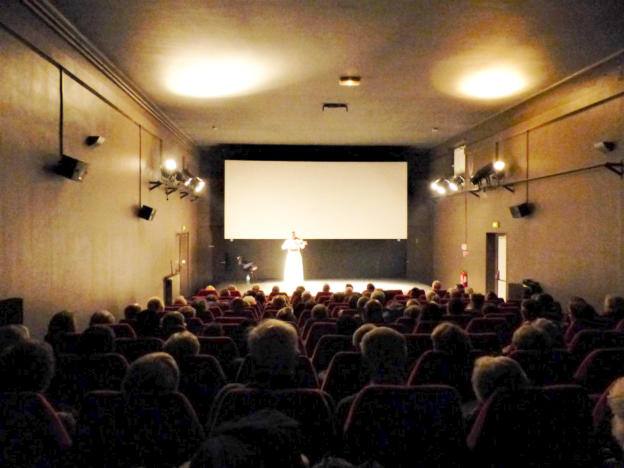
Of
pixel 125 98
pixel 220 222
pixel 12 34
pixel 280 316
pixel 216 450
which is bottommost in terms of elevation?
pixel 280 316

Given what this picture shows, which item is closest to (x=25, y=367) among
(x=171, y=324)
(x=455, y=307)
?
(x=171, y=324)

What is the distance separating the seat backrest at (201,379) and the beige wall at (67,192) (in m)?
2.23

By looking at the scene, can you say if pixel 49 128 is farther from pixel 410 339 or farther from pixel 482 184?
pixel 482 184

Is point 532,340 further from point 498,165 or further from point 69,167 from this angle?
point 498,165

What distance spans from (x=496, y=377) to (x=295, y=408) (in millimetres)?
827

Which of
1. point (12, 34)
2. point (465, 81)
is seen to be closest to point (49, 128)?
point (12, 34)

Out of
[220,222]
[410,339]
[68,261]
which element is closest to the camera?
[410,339]

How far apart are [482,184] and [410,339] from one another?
7.56 m

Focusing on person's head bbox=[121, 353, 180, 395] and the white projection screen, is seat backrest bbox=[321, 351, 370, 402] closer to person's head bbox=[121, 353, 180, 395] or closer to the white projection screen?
person's head bbox=[121, 353, 180, 395]

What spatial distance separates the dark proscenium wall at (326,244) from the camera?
1470 centimetres

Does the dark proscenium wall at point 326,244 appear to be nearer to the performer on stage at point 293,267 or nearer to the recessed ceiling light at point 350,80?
the performer on stage at point 293,267

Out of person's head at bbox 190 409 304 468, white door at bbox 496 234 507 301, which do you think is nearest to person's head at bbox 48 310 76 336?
person's head at bbox 190 409 304 468

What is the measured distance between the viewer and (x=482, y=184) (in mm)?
10422

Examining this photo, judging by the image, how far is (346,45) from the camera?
5.85 metres
